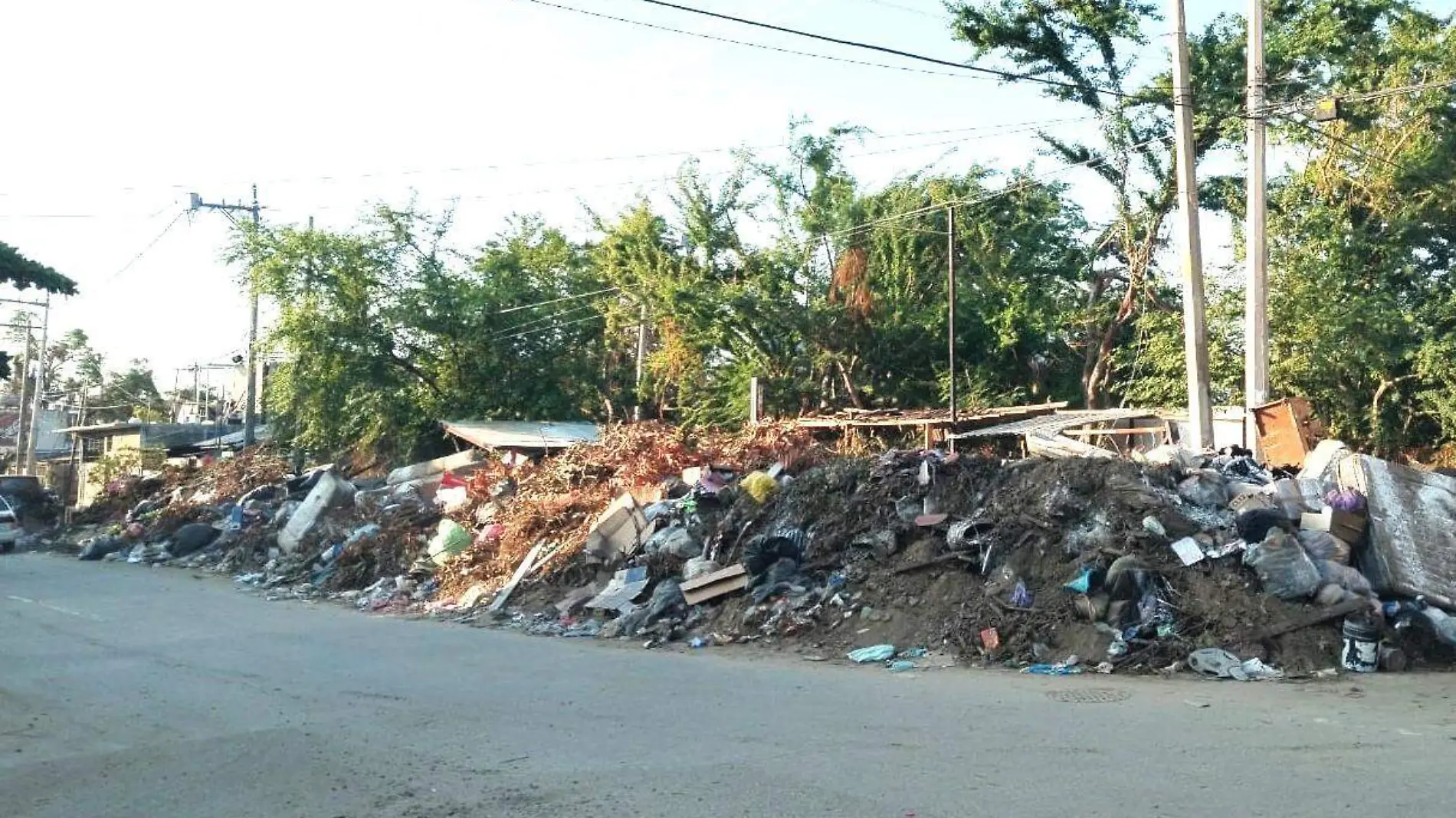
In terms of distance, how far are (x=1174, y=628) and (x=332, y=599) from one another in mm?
12753

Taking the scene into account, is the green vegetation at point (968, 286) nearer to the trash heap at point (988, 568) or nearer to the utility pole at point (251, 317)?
the utility pole at point (251, 317)

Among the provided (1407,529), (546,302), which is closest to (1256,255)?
(1407,529)

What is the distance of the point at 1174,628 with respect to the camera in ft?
35.8

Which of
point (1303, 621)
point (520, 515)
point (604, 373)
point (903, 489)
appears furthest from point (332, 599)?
point (604, 373)

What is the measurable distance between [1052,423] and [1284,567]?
9867 millimetres

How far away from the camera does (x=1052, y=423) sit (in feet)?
68.9

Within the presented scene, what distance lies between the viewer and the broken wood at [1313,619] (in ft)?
35.0

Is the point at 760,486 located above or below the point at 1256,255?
below

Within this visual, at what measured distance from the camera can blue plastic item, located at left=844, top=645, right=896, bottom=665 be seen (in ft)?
38.0

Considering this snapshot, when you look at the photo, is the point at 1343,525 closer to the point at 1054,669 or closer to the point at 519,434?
the point at 1054,669

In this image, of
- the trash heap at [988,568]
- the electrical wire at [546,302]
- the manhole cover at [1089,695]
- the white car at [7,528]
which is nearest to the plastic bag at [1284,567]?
the trash heap at [988,568]

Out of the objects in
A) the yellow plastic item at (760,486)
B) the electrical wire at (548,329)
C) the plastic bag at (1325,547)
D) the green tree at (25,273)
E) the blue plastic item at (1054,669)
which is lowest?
the blue plastic item at (1054,669)

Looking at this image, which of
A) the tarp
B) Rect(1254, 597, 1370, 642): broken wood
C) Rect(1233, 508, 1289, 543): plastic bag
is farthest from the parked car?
the tarp

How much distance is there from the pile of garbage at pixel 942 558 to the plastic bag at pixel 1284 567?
2 cm
